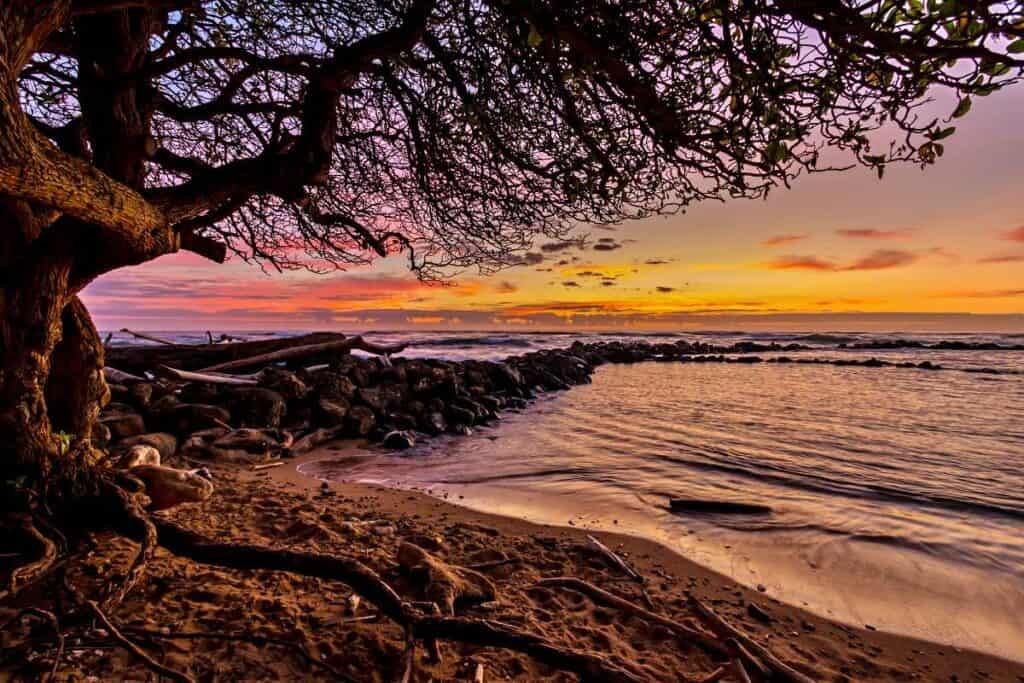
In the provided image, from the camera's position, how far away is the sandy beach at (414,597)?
2.35 metres

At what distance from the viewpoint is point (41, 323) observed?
3.16 meters

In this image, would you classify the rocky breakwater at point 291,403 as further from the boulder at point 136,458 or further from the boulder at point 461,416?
the boulder at point 136,458

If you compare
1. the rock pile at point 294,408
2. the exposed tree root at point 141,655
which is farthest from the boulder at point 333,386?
the exposed tree root at point 141,655

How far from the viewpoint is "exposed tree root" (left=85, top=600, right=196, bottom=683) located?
6.59 ft

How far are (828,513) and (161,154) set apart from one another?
797 cm

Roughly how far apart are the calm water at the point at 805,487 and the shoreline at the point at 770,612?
194 millimetres

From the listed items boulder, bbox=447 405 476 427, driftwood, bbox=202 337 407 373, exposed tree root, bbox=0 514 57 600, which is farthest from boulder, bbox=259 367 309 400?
exposed tree root, bbox=0 514 57 600

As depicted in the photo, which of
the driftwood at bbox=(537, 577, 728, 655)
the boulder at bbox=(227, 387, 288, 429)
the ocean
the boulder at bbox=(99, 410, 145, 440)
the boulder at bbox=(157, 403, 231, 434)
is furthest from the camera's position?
the boulder at bbox=(227, 387, 288, 429)

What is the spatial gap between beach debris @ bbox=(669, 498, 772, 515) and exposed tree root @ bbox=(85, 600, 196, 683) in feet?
16.0

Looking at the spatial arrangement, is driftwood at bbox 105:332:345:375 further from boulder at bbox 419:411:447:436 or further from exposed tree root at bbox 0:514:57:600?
exposed tree root at bbox 0:514:57:600

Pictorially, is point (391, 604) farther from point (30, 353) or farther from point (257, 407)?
point (257, 407)

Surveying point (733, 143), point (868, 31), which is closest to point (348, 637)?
point (733, 143)

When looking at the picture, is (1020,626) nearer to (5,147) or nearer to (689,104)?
(689,104)

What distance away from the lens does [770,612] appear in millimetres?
3508
